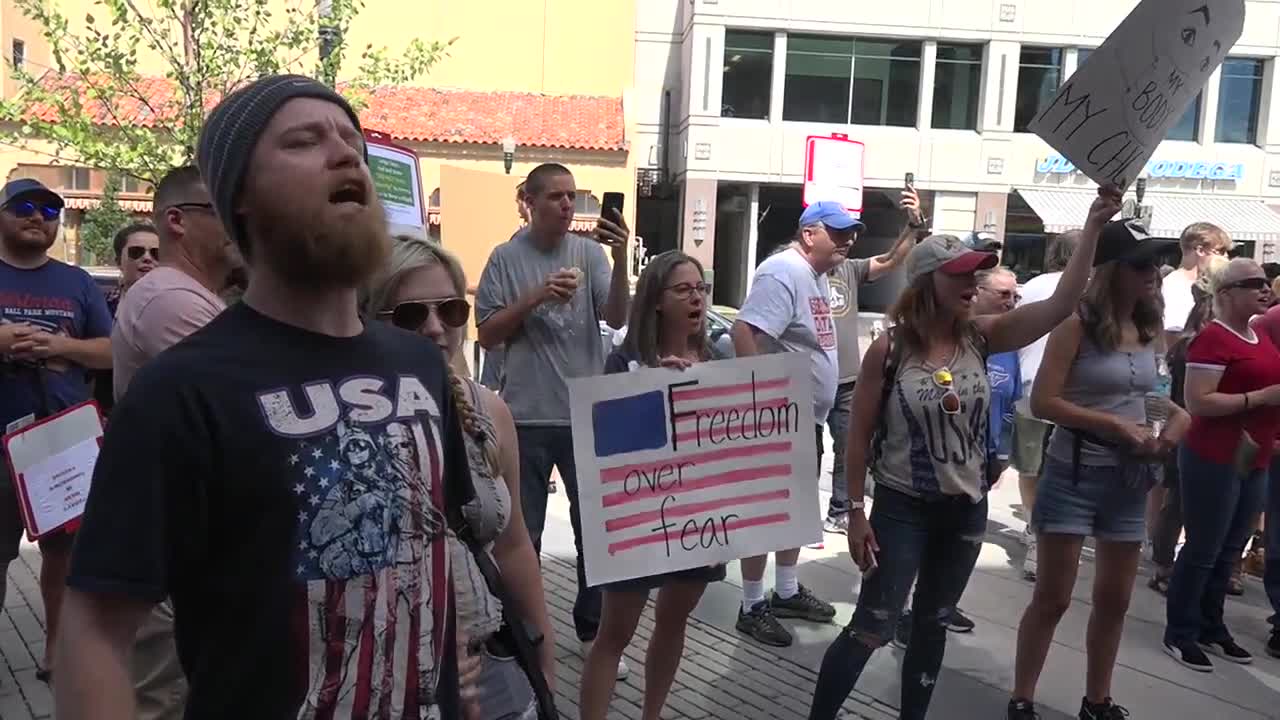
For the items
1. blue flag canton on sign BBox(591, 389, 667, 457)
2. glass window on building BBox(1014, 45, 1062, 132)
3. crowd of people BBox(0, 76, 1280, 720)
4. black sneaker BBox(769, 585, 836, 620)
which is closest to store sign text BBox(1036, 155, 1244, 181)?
glass window on building BBox(1014, 45, 1062, 132)

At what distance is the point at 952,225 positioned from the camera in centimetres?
2523

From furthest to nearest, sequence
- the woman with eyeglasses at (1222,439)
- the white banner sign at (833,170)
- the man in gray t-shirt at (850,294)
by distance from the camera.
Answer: the white banner sign at (833,170), the man in gray t-shirt at (850,294), the woman with eyeglasses at (1222,439)

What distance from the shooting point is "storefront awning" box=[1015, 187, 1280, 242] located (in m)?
24.2

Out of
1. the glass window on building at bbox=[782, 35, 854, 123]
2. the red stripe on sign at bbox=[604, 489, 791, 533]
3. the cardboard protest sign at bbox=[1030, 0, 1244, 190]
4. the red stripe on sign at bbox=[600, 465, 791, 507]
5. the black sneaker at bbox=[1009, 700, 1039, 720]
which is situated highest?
the glass window on building at bbox=[782, 35, 854, 123]

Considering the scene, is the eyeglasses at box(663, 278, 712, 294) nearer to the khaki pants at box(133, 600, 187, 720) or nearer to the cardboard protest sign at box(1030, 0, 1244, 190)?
the cardboard protest sign at box(1030, 0, 1244, 190)

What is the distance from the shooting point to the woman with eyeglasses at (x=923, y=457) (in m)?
3.19

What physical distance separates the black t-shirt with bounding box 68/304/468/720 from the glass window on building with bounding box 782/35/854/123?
24.9 m

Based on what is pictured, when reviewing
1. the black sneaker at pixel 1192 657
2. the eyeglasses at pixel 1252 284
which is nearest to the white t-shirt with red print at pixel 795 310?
the eyeglasses at pixel 1252 284

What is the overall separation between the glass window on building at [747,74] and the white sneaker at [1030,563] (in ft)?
67.7

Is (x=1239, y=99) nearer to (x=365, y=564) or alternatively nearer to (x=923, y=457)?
(x=923, y=457)

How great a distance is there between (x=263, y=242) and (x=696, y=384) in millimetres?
2056

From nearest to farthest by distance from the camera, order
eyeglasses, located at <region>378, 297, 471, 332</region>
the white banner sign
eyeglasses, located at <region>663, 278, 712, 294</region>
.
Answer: eyeglasses, located at <region>378, 297, 471, 332</region> → eyeglasses, located at <region>663, 278, 712, 294</region> → the white banner sign

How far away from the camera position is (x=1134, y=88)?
10.7 ft

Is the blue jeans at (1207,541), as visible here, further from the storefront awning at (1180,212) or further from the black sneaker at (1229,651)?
the storefront awning at (1180,212)
